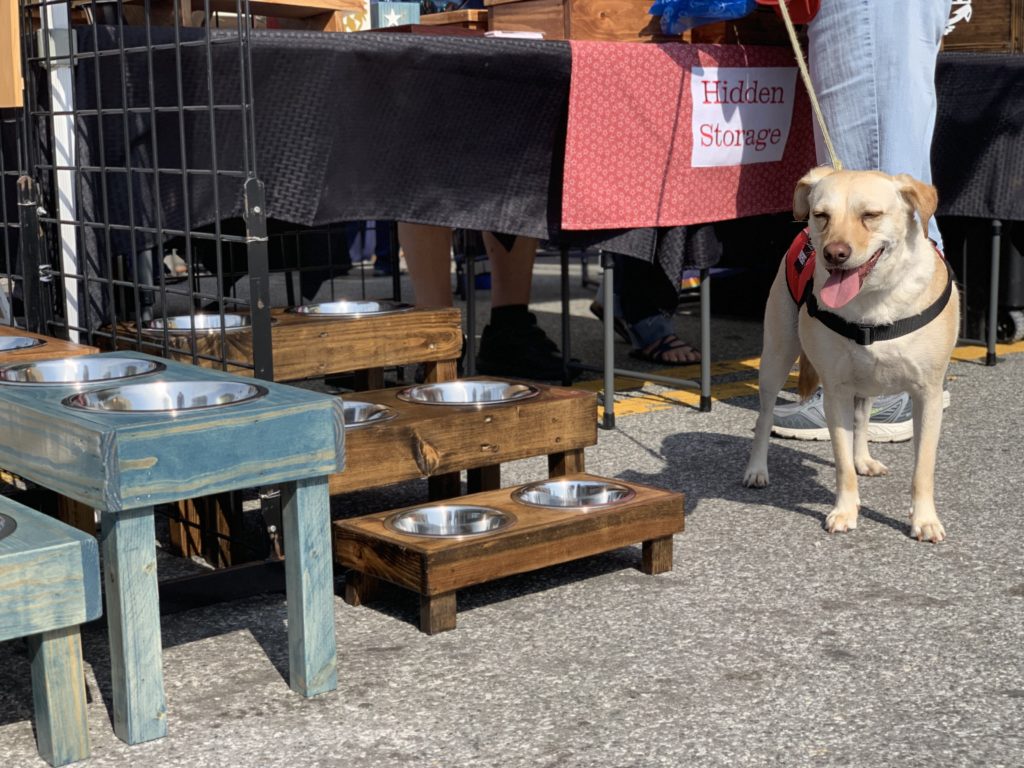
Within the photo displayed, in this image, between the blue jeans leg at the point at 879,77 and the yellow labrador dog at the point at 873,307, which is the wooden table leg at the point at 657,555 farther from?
the blue jeans leg at the point at 879,77

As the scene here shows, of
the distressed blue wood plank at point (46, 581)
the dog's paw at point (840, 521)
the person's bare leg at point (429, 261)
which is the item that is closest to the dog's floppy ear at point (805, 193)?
the dog's paw at point (840, 521)

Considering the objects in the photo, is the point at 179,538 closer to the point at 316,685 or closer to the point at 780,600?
the point at 316,685

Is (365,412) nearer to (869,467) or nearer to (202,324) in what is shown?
(202,324)

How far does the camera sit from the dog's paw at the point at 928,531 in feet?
11.9

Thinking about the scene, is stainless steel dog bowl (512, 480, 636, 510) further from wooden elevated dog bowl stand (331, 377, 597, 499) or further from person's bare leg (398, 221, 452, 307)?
person's bare leg (398, 221, 452, 307)

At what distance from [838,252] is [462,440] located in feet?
3.41

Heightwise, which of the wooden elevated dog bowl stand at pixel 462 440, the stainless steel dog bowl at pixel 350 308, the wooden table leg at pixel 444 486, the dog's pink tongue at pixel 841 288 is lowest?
the wooden table leg at pixel 444 486

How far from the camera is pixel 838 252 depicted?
3311 millimetres

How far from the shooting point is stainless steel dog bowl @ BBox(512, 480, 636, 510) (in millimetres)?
3453

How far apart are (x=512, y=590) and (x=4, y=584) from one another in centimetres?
138

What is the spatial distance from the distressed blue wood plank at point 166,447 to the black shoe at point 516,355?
3450 mm

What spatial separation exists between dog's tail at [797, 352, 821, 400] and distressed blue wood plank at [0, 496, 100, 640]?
254cm

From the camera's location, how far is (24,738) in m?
2.46

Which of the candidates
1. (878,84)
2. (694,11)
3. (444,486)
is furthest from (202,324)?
(878,84)
